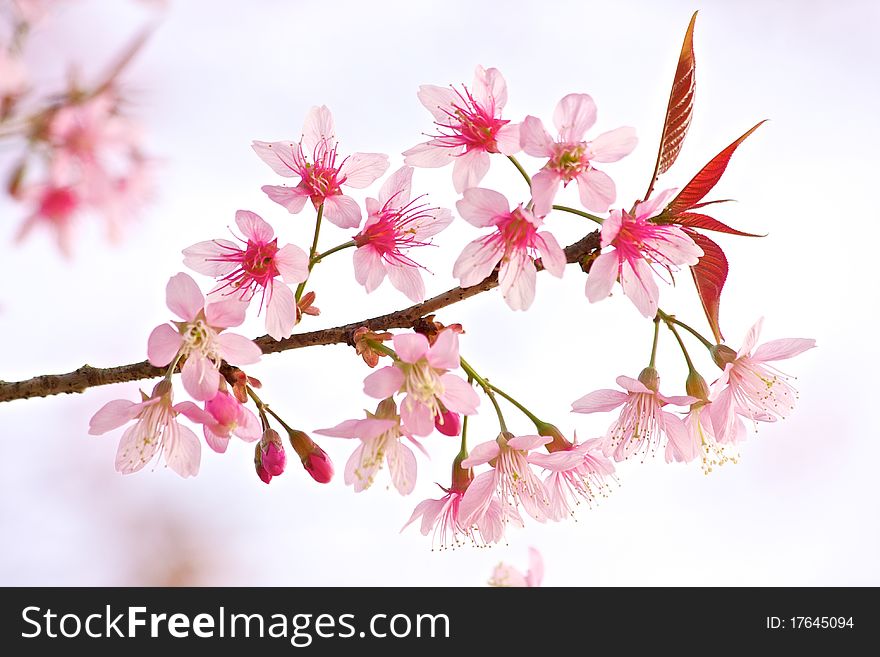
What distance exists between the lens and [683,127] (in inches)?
42.6

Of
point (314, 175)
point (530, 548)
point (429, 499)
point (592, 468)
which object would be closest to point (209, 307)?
point (314, 175)

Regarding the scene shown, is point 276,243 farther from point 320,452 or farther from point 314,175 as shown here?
point 320,452

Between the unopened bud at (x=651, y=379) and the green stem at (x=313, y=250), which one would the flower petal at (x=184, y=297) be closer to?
the green stem at (x=313, y=250)

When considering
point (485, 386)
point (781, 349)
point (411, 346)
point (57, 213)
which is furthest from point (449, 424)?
point (57, 213)

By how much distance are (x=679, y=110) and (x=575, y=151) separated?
19cm

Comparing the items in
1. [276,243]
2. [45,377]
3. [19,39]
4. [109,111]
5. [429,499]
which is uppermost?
[109,111]

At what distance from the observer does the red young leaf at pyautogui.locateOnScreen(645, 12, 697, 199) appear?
3.50 ft

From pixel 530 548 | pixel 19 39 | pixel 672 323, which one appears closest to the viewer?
pixel 672 323

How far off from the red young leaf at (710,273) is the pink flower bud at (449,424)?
38 cm

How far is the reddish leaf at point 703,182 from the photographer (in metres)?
1.05

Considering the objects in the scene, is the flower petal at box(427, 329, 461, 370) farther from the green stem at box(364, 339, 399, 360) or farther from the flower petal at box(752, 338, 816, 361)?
the flower petal at box(752, 338, 816, 361)

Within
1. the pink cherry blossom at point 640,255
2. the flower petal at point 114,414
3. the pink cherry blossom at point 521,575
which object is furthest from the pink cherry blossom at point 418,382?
the pink cherry blossom at point 521,575

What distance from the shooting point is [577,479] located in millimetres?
1179

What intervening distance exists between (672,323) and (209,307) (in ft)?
1.98
